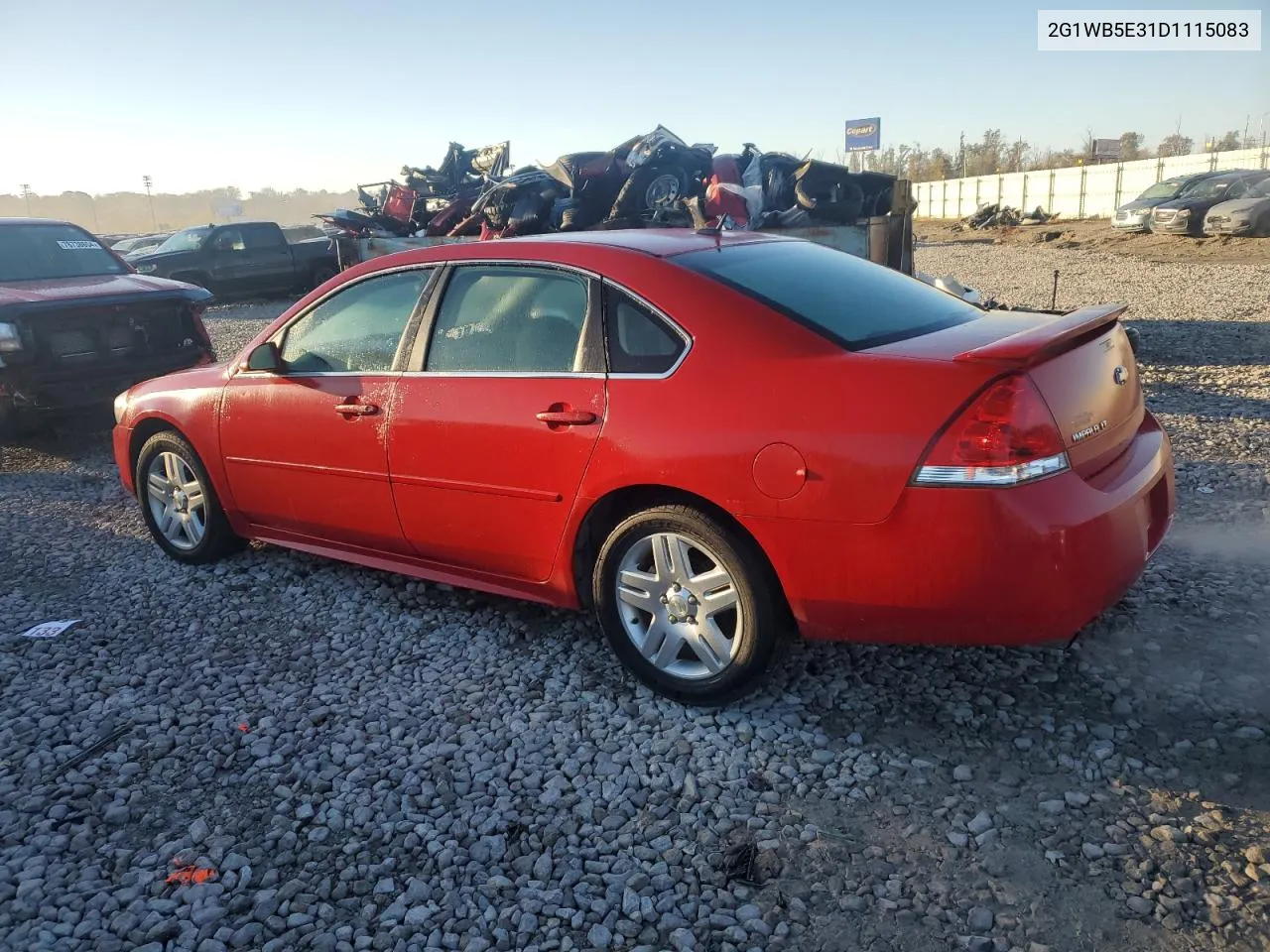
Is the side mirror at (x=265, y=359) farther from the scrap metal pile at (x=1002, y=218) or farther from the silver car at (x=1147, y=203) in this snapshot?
the scrap metal pile at (x=1002, y=218)

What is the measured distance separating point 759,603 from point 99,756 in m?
2.33

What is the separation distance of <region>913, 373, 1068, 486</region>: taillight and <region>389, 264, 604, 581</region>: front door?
1.19 m

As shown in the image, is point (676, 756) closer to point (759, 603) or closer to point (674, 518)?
point (759, 603)

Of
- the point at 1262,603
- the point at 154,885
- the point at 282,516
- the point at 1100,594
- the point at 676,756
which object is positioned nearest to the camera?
the point at 154,885

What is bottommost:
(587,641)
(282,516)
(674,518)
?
(587,641)

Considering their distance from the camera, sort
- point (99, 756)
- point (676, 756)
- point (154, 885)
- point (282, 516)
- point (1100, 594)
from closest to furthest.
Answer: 1. point (154, 885)
2. point (1100, 594)
3. point (676, 756)
4. point (99, 756)
5. point (282, 516)

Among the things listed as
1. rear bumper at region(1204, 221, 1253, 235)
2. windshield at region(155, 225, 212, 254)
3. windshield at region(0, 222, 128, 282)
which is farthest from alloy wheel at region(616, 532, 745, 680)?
rear bumper at region(1204, 221, 1253, 235)

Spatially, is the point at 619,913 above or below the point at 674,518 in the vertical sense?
below

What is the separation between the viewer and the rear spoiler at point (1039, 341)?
2666 mm

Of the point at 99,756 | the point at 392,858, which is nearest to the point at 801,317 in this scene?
the point at 392,858

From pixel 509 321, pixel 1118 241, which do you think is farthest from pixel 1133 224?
pixel 509 321

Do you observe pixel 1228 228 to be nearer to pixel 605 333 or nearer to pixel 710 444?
pixel 605 333

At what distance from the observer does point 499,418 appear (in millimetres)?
3514

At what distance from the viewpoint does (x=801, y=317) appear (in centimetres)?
310
